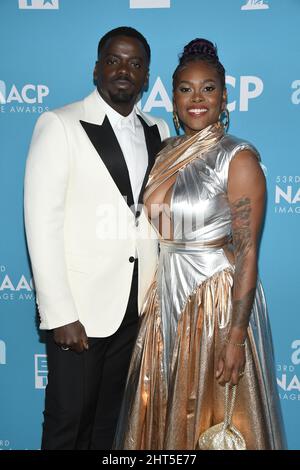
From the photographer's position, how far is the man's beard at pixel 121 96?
1.82m

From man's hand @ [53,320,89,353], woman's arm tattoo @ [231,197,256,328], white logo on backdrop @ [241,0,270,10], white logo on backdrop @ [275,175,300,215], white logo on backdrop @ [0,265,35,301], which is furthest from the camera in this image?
white logo on backdrop @ [0,265,35,301]

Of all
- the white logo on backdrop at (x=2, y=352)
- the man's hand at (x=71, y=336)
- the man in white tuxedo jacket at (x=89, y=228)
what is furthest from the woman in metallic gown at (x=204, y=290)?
the white logo on backdrop at (x=2, y=352)

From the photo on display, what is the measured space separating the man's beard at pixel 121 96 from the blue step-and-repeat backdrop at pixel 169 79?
Result: 467 millimetres

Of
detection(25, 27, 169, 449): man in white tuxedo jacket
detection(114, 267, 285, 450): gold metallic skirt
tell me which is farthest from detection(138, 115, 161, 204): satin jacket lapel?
detection(114, 267, 285, 450): gold metallic skirt

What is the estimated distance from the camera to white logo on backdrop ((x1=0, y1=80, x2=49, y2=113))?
2.27m

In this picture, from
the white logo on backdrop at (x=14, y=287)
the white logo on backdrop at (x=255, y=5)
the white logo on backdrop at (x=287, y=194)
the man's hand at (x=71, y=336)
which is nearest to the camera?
the man's hand at (x=71, y=336)

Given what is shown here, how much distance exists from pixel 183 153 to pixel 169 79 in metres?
0.60

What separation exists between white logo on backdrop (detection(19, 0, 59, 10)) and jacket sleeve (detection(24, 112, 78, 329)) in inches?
27.5

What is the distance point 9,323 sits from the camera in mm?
2473

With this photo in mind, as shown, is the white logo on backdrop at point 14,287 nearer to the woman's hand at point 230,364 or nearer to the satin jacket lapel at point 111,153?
the satin jacket lapel at point 111,153

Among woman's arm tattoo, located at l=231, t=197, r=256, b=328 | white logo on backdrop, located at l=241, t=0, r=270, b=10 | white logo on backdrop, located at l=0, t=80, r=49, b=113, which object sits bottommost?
woman's arm tattoo, located at l=231, t=197, r=256, b=328

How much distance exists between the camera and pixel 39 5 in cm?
220

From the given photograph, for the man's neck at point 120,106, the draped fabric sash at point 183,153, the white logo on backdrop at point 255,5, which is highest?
the white logo on backdrop at point 255,5

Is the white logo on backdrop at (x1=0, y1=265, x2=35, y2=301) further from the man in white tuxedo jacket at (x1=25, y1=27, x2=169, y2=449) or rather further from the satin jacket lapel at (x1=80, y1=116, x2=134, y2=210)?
the satin jacket lapel at (x1=80, y1=116, x2=134, y2=210)
